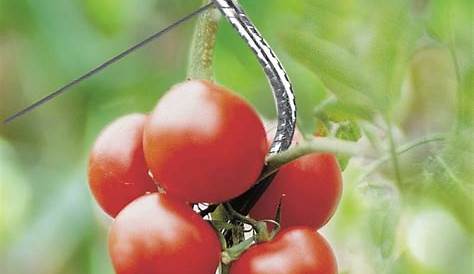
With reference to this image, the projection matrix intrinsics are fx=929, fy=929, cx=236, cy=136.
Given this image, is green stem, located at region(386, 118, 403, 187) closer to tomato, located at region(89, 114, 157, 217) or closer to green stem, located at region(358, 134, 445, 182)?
green stem, located at region(358, 134, 445, 182)

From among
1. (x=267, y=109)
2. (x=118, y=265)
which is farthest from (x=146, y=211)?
(x=267, y=109)

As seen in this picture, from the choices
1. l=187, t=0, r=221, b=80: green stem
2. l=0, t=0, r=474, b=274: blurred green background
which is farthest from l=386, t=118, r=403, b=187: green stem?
l=187, t=0, r=221, b=80: green stem

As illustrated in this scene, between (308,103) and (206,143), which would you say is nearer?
(206,143)

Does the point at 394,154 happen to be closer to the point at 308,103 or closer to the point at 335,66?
the point at 335,66

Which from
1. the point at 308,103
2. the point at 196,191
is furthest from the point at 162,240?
the point at 308,103

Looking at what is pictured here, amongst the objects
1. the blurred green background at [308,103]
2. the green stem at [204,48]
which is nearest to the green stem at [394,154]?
the blurred green background at [308,103]
